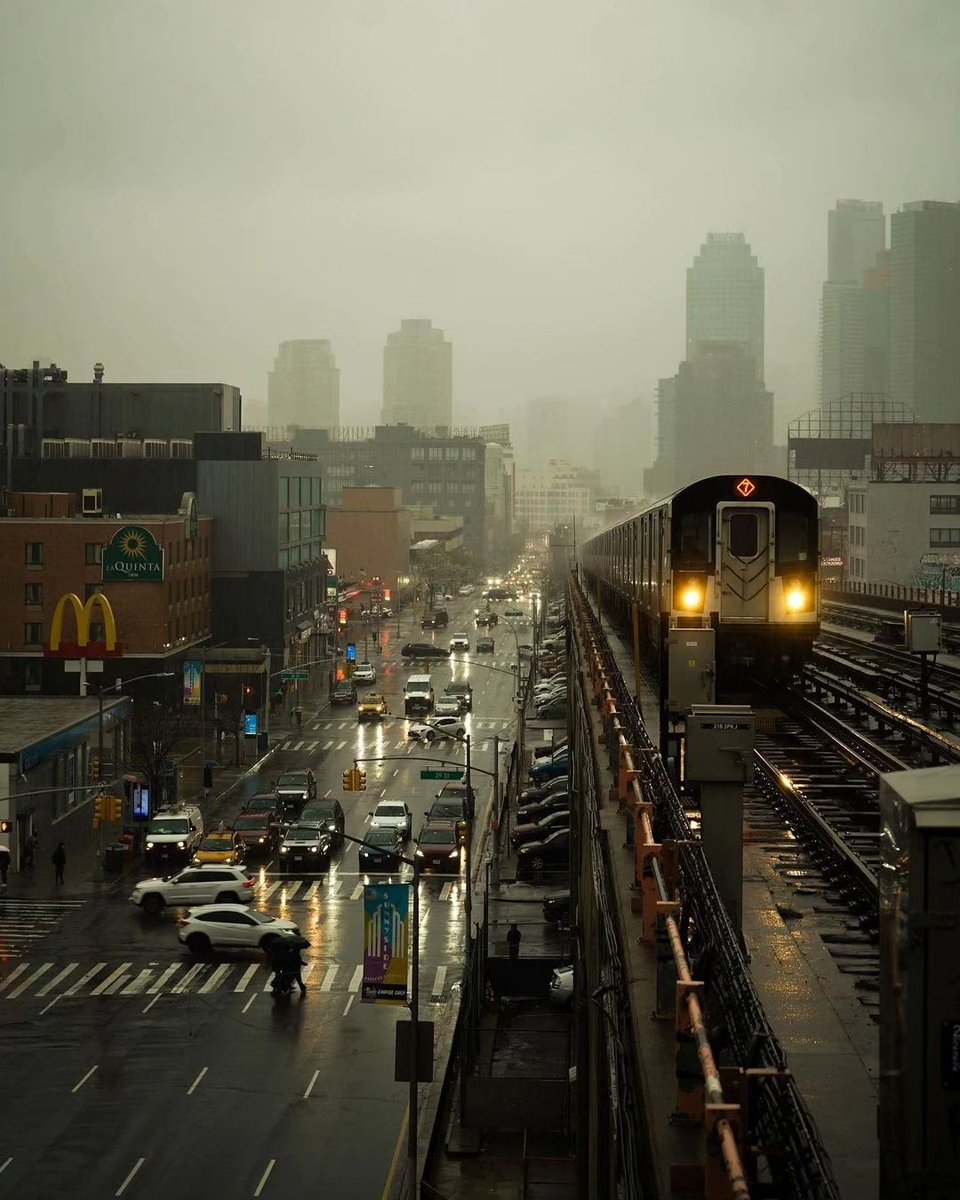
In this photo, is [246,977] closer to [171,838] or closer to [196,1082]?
[196,1082]

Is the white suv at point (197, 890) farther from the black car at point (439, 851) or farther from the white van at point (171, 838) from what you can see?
the black car at point (439, 851)

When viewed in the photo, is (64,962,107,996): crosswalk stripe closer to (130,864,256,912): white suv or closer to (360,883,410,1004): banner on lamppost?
(130,864,256,912): white suv

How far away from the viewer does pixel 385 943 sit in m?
23.6

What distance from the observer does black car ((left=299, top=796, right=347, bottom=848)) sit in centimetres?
4258

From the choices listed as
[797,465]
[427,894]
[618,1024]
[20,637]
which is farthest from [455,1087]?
[797,465]

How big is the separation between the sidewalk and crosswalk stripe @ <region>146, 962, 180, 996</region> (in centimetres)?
737

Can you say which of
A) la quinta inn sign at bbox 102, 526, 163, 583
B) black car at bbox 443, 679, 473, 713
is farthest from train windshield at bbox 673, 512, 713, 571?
black car at bbox 443, 679, 473, 713

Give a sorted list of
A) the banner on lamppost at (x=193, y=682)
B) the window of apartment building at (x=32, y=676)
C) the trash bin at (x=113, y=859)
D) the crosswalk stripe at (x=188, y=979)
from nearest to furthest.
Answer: the crosswalk stripe at (x=188, y=979)
the trash bin at (x=113, y=859)
the banner on lamppost at (x=193, y=682)
the window of apartment building at (x=32, y=676)

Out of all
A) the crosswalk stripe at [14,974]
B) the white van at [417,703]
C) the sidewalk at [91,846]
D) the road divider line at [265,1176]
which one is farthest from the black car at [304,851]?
the white van at [417,703]

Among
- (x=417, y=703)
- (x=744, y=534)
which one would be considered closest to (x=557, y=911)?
(x=744, y=534)

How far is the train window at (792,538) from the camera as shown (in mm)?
21734

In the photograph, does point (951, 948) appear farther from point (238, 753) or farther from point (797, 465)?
point (797, 465)

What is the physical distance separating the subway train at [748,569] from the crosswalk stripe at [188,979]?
13.1 m

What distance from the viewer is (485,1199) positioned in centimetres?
2056
